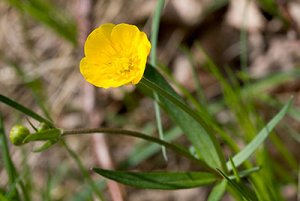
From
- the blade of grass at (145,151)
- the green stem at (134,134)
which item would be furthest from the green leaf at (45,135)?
the blade of grass at (145,151)

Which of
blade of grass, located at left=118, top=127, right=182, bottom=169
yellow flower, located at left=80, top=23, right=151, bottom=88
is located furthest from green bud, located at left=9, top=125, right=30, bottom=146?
blade of grass, located at left=118, top=127, right=182, bottom=169

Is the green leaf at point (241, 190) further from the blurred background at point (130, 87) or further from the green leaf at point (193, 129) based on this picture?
the blurred background at point (130, 87)

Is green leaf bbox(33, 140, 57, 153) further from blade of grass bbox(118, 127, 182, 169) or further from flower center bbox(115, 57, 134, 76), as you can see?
blade of grass bbox(118, 127, 182, 169)

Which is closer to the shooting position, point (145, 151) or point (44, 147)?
point (44, 147)

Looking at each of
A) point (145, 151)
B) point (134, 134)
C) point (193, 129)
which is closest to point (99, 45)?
point (134, 134)

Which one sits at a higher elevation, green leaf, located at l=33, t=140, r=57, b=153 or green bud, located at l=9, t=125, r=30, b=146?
green bud, located at l=9, t=125, r=30, b=146

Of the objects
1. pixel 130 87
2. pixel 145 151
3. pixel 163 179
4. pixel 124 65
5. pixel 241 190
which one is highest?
pixel 130 87

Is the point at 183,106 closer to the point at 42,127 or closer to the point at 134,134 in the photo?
the point at 134,134
